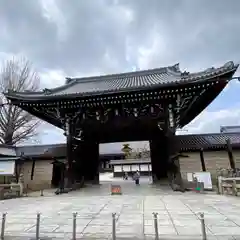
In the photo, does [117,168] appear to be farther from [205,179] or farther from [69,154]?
[205,179]

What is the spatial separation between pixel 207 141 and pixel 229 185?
6.22m

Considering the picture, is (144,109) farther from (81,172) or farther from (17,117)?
(17,117)

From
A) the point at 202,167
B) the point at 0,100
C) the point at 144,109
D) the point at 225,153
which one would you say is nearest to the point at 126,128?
the point at 144,109

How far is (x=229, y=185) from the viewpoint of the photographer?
11609 mm

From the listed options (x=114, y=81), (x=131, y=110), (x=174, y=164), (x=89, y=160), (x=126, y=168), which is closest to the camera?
(x=174, y=164)

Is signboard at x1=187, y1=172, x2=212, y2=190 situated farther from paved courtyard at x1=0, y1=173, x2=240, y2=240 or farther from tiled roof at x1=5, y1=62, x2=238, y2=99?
tiled roof at x1=5, y1=62, x2=238, y2=99

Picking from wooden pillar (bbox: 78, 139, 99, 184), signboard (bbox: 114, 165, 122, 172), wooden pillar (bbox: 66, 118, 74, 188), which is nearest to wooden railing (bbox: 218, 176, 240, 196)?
wooden pillar (bbox: 66, 118, 74, 188)

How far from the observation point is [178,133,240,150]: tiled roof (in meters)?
16.7

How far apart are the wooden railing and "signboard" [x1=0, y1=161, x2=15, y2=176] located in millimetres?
12070

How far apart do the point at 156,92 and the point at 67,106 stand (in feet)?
19.1

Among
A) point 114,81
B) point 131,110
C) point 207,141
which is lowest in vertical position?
point 207,141

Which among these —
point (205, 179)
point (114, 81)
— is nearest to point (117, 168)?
→ point (114, 81)

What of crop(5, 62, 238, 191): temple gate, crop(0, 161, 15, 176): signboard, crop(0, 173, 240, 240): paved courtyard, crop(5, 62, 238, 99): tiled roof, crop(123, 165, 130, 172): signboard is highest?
crop(5, 62, 238, 99): tiled roof

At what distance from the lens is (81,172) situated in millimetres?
17859
